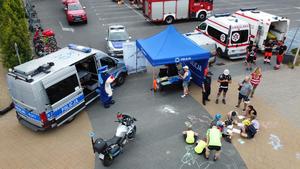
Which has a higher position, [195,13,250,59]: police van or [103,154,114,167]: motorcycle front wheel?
[195,13,250,59]: police van

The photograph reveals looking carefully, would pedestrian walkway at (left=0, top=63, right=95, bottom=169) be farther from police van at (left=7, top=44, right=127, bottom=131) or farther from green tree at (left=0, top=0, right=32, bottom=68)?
green tree at (left=0, top=0, right=32, bottom=68)

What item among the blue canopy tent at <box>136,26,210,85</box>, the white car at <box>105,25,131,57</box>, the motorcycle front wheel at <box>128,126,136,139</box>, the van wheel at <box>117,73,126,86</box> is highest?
the blue canopy tent at <box>136,26,210,85</box>

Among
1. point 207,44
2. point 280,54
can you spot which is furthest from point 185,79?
point 280,54

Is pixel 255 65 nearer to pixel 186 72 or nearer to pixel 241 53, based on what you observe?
pixel 241 53

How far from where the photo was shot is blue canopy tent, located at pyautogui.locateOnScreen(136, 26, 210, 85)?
1198 centimetres

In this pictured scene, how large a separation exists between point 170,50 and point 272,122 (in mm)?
5287

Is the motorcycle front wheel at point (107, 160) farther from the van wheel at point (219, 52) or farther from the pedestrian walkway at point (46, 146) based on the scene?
the van wheel at point (219, 52)

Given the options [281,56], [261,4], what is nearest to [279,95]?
[281,56]

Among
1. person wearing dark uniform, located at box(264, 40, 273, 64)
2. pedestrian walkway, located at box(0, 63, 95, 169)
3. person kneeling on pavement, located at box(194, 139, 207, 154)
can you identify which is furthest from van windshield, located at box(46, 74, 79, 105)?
person wearing dark uniform, located at box(264, 40, 273, 64)

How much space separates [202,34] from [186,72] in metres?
5.58

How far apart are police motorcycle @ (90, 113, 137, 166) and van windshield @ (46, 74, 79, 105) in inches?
88.9

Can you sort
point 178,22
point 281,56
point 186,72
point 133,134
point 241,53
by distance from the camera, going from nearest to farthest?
point 133,134 < point 186,72 < point 281,56 < point 241,53 < point 178,22

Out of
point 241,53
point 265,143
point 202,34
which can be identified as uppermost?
point 202,34

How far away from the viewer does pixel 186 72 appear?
12.2 metres
